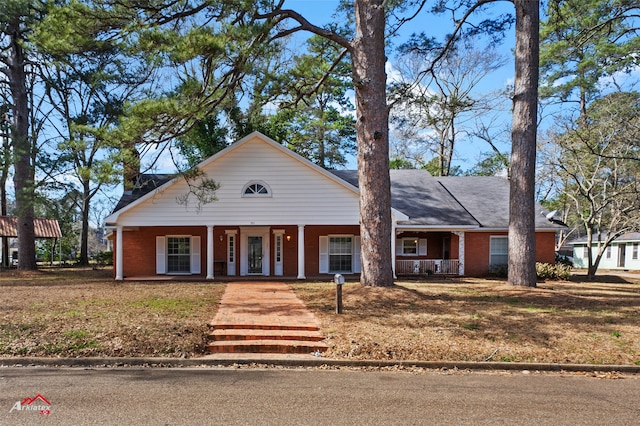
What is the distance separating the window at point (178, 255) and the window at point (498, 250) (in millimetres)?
13746

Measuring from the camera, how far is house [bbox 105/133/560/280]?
17.3 meters

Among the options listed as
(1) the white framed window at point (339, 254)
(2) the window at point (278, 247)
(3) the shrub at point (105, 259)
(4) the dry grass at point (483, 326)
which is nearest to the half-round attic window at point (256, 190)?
(2) the window at point (278, 247)

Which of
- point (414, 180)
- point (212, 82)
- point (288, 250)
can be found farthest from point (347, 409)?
point (414, 180)

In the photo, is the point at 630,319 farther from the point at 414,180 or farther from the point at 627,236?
the point at 627,236

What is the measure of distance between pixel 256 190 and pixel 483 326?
37.0 ft

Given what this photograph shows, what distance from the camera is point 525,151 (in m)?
12.4

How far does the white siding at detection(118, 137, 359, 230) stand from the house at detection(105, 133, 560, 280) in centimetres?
4

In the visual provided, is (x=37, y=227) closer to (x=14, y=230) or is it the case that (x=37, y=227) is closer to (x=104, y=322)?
(x=14, y=230)

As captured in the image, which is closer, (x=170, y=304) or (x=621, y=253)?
(x=170, y=304)

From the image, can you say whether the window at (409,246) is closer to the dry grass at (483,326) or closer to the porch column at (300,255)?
the porch column at (300,255)

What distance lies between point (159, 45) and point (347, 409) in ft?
31.0

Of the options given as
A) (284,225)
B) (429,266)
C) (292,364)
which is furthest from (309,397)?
(429,266)

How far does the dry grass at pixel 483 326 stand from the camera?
280 inches

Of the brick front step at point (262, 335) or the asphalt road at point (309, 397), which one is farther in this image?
the brick front step at point (262, 335)
